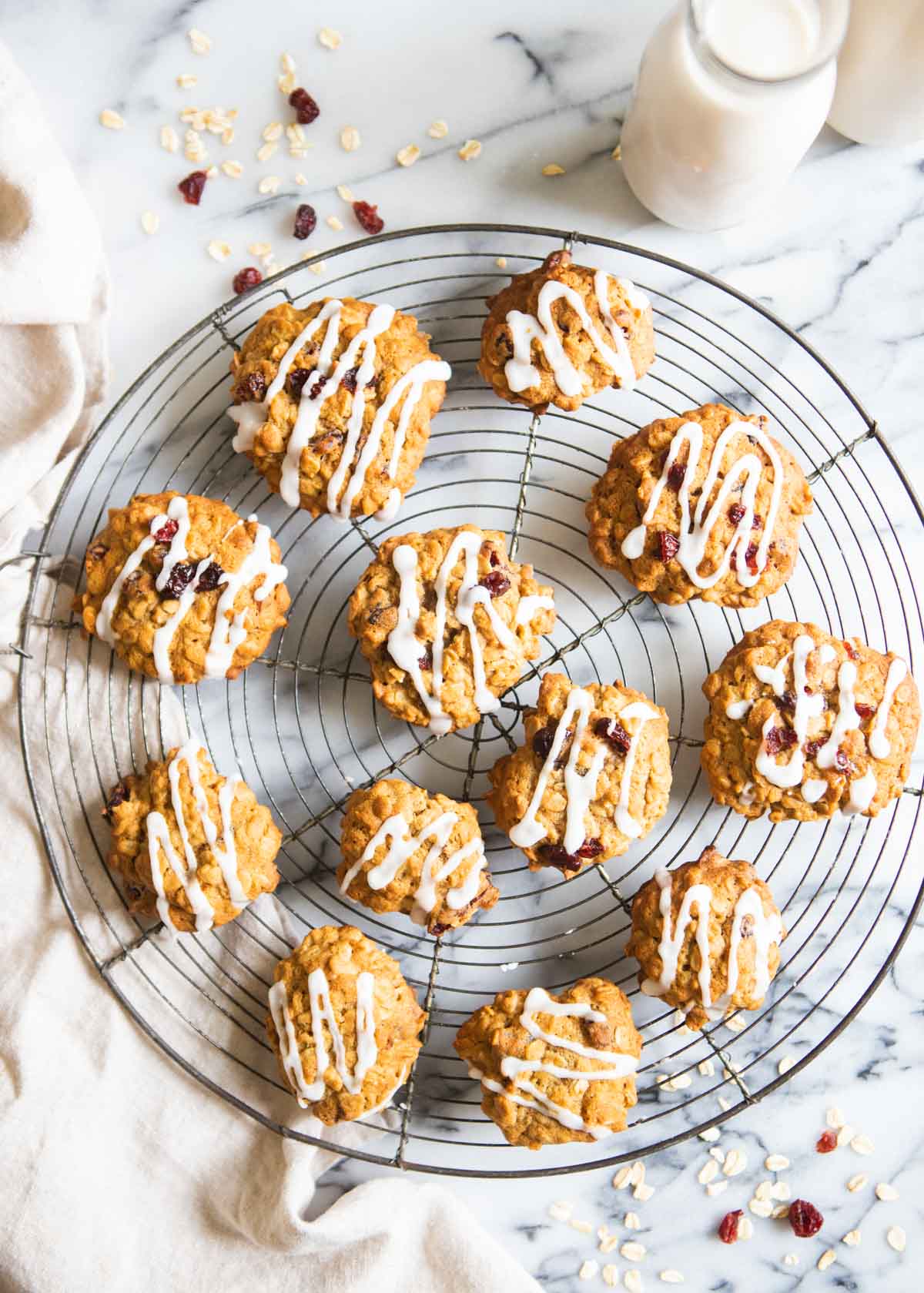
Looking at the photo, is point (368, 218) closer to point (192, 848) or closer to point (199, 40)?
point (199, 40)

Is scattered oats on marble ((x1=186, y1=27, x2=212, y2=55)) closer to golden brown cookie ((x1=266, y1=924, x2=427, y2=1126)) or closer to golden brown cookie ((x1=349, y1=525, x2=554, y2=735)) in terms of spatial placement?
golden brown cookie ((x1=349, y1=525, x2=554, y2=735))

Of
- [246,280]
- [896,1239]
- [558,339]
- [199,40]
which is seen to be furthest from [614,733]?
[199,40]

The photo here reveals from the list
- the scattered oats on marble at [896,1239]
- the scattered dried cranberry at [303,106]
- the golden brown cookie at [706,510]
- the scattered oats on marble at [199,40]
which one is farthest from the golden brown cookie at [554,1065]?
the scattered oats on marble at [199,40]

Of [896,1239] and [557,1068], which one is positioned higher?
[557,1068]

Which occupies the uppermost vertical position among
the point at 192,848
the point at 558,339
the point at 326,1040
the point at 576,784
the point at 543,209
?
the point at 543,209

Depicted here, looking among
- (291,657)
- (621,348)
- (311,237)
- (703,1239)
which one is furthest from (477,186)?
(703,1239)

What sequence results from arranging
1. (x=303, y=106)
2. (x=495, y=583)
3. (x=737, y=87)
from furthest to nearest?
1. (x=303, y=106)
2. (x=495, y=583)
3. (x=737, y=87)

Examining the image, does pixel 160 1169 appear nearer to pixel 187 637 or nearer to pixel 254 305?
pixel 187 637
